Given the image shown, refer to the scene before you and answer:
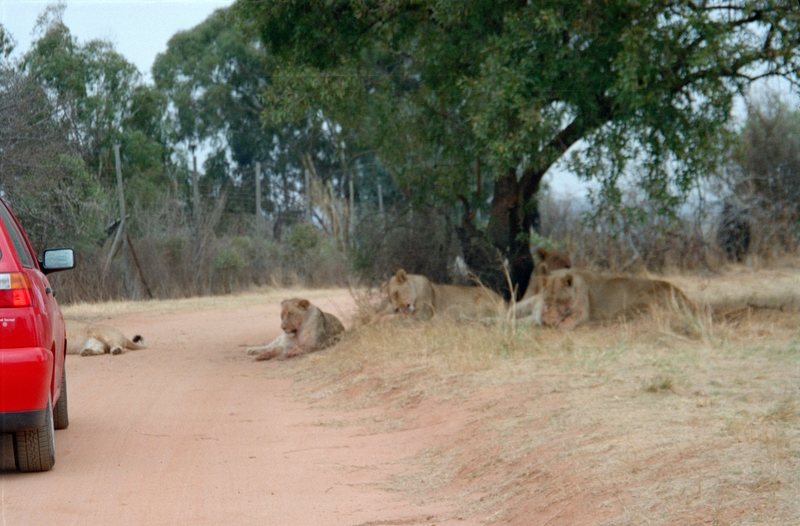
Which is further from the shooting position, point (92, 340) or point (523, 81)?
point (92, 340)

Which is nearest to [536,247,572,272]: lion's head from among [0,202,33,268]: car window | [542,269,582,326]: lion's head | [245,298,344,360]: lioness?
[542,269,582,326]: lion's head

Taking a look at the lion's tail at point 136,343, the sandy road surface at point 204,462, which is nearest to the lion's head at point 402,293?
the sandy road surface at point 204,462

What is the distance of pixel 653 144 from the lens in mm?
10359

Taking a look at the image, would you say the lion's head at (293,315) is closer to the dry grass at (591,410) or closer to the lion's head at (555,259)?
the dry grass at (591,410)

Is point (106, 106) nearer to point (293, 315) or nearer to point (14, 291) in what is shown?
point (293, 315)

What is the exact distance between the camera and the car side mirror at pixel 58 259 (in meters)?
6.04

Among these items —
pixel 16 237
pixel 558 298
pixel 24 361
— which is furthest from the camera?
pixel 558 298

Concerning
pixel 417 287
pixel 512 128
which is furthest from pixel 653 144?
pixel 417 287

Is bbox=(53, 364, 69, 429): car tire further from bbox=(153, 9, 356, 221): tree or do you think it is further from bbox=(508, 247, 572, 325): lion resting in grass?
bbox=(153, 9, 356, 221): tree

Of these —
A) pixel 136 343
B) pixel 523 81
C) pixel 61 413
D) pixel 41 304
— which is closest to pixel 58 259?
pixel 41 304

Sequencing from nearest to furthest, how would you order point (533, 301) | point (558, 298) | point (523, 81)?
point (523, 81) → point (558, 298) → point (533, 301)

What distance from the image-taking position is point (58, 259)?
6.05 meters

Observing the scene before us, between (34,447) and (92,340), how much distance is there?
23.0ft

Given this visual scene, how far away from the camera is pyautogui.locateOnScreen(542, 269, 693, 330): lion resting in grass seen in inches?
427
